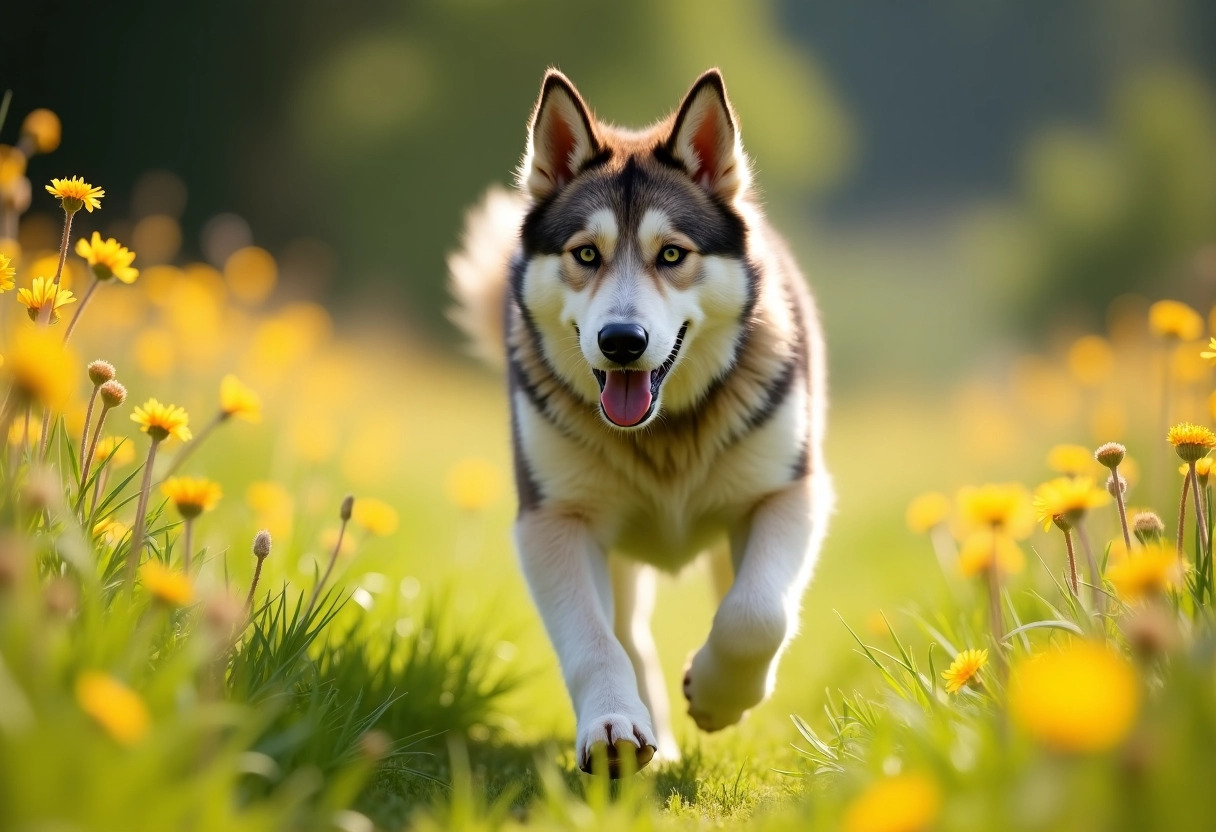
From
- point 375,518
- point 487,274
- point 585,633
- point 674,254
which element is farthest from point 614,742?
point 487,274

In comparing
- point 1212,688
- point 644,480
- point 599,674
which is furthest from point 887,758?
point 644,480

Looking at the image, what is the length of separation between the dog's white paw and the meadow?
0.56 ft

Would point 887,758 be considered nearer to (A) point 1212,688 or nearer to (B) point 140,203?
(A) point 1212,688

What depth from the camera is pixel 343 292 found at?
1239cm

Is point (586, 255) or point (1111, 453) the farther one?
point (586, 255)

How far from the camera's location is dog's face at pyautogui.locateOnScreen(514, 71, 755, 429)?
10.4ft

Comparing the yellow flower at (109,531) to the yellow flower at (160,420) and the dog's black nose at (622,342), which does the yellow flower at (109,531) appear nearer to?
the yellow flower at (160,420)

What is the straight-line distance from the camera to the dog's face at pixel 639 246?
3176 millimetres

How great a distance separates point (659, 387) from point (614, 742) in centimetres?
103

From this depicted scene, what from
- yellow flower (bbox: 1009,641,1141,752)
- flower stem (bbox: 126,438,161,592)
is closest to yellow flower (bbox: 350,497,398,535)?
flower stem (bbox: 126,438,161,592)

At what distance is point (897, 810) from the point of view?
1454 millimetres

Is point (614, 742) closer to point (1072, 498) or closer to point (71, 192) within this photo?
point (1072, 498)

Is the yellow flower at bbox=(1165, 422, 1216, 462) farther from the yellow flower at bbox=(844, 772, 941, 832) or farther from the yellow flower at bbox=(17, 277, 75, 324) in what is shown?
the yellow flower at bbox=(17, 277, 75, 324)

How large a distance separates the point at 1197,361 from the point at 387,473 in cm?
477
